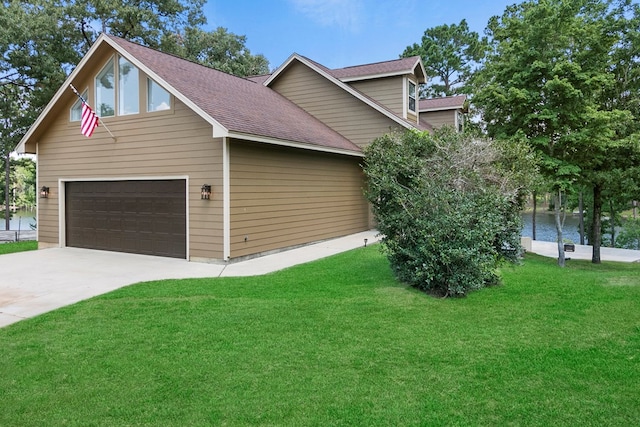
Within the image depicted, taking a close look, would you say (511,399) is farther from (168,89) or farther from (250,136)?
(168,89)

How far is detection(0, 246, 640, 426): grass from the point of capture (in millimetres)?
3051

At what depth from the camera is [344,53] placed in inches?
1339

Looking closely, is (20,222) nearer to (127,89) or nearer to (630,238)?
(127,89)

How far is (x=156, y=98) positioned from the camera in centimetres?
998

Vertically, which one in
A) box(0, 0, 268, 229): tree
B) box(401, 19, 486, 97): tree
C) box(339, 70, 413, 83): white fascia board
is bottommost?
box(339, 70, 413, 83): white fascia board

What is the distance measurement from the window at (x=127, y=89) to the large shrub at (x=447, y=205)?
6.09 metres

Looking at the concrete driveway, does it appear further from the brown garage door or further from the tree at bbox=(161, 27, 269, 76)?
the tree at bbox=(161, 27, 269, 76)

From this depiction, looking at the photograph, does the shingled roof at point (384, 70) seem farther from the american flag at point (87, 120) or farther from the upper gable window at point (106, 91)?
the american flag at point (87, 120)

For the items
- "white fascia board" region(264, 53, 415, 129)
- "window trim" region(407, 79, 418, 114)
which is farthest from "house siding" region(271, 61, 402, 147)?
"window trim" region(407, 79, 418, 114)

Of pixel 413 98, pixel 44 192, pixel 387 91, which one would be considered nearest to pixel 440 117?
pixel 413 98

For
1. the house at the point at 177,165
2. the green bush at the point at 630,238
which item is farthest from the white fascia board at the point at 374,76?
the green bush at the point at 630,238

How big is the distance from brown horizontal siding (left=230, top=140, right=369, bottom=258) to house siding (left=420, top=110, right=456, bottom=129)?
7.53 metres

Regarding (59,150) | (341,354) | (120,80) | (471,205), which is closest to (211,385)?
(341,354)

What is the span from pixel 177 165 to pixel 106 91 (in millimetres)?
3104
